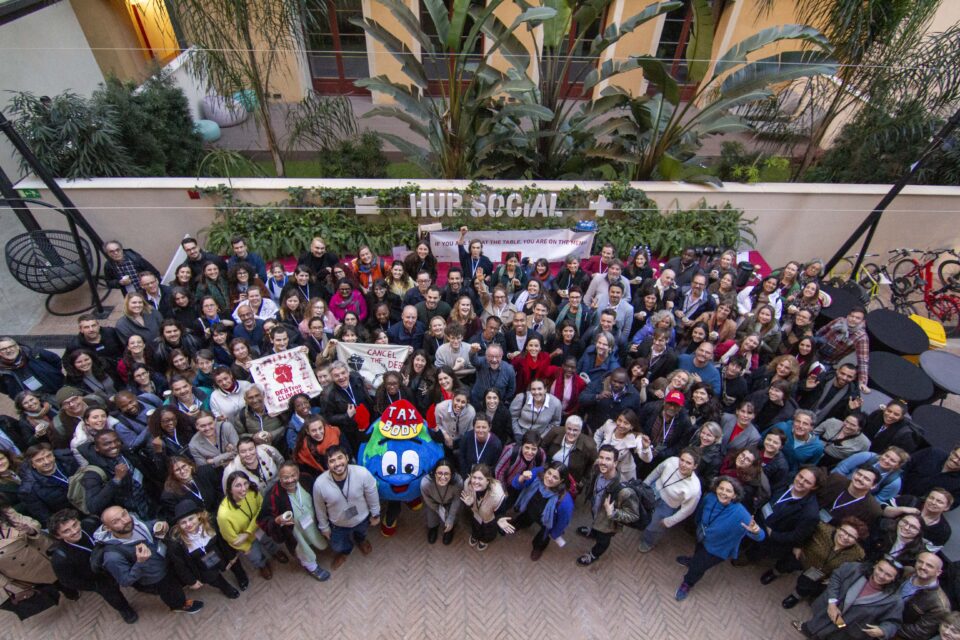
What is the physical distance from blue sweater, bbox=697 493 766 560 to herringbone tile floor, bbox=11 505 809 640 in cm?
88

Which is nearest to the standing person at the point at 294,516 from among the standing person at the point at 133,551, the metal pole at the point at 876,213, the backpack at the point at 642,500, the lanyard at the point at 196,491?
the lanyard at the point at 196,491

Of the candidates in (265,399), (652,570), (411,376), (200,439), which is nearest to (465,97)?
(411,376)

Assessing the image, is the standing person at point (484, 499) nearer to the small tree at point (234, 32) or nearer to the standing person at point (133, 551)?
the standing person at point (133, 551)

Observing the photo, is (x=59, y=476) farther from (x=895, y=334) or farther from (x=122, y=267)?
(x=895, y=334)

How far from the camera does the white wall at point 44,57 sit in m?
9.85

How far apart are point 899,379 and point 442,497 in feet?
20.2

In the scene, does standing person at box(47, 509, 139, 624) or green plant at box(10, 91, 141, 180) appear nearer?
standing person at box(47, 509, 139, 624)

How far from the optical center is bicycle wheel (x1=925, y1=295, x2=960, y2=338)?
963 cm

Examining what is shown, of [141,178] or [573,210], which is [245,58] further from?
[573,210]

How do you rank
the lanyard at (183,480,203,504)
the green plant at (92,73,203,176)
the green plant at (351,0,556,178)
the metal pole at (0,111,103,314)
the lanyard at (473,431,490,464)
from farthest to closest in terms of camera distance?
the green plant at (92,73,203,176) < the green plant at (351,0,556,178) < the metal pole at (0,111,103,314) < the lanyard at (473,431,490,464) < the lanyard at (183,480,203,504)

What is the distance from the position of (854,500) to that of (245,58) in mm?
11018

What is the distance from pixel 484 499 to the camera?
5180 mm

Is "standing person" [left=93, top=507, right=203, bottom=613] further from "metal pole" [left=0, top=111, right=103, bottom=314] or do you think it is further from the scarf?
"metal pole" [left=0, top=111, right=103, bottom=314]

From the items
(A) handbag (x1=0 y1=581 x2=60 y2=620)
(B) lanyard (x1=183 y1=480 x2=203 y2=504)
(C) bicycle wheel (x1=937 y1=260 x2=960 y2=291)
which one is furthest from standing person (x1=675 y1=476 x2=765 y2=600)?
(C) bicycle wheel (x1=937 y1=260 x2=960 y2=291)
